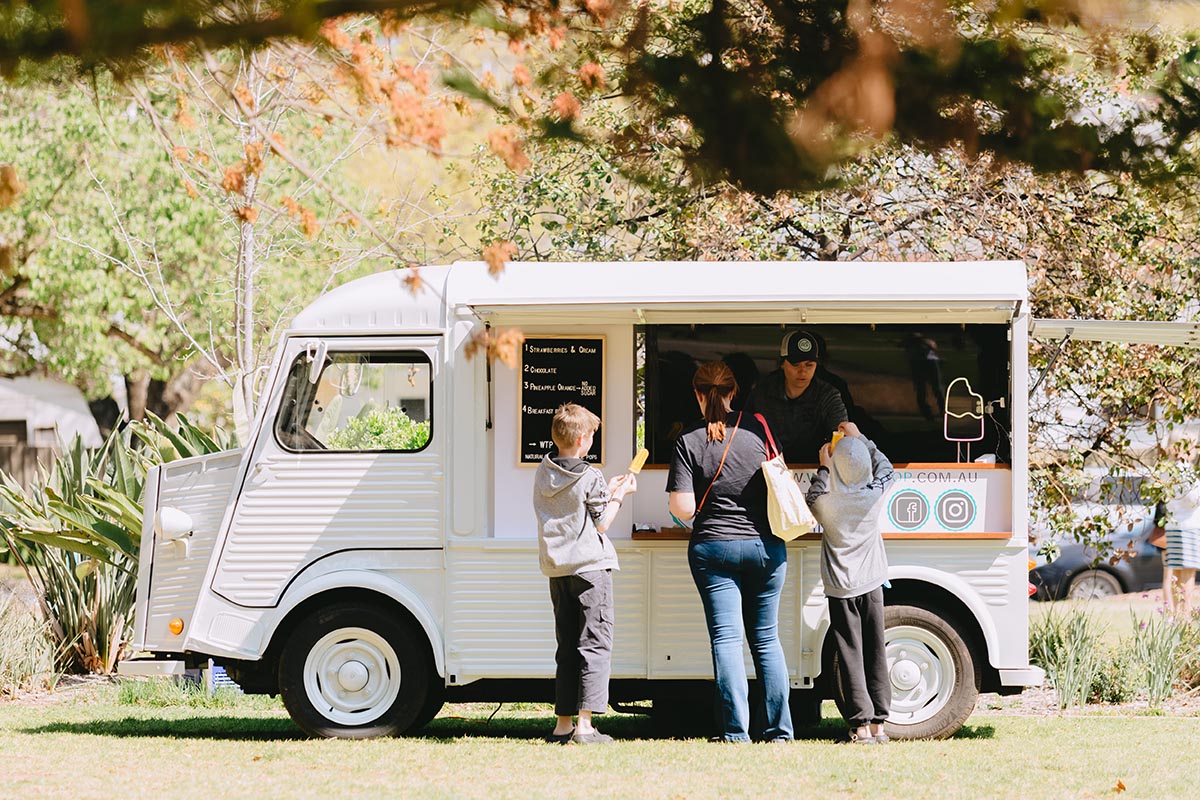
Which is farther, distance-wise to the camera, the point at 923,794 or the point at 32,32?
the point at 923,794

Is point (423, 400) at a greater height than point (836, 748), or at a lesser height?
greater

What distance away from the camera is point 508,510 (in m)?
8.42

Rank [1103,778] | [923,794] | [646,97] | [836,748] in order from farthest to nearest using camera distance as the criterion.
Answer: [836,748], [1103,778], [923,794], [646,97]

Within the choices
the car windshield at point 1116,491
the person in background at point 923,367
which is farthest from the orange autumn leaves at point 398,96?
the car windshield at point 1116,491

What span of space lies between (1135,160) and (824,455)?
2.82 m

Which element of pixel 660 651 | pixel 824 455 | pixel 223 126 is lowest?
pixel 660 651

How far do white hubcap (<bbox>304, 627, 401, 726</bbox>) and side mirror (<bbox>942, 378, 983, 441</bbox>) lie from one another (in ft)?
10.7

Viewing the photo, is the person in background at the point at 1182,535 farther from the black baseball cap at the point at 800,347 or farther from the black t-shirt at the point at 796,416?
the black baseball cap at the point at 800,347

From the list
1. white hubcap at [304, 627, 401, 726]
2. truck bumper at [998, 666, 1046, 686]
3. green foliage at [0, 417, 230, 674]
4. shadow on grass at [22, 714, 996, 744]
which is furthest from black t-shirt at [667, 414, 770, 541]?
green foliage at [0, 417, 230, 674]

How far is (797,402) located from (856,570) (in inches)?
40.6

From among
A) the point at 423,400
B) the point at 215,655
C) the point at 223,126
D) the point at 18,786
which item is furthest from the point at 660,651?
the point at 223,126

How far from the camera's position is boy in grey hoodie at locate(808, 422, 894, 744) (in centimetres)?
797

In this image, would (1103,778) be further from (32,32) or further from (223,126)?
(223,126)

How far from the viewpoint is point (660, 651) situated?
8328mm
